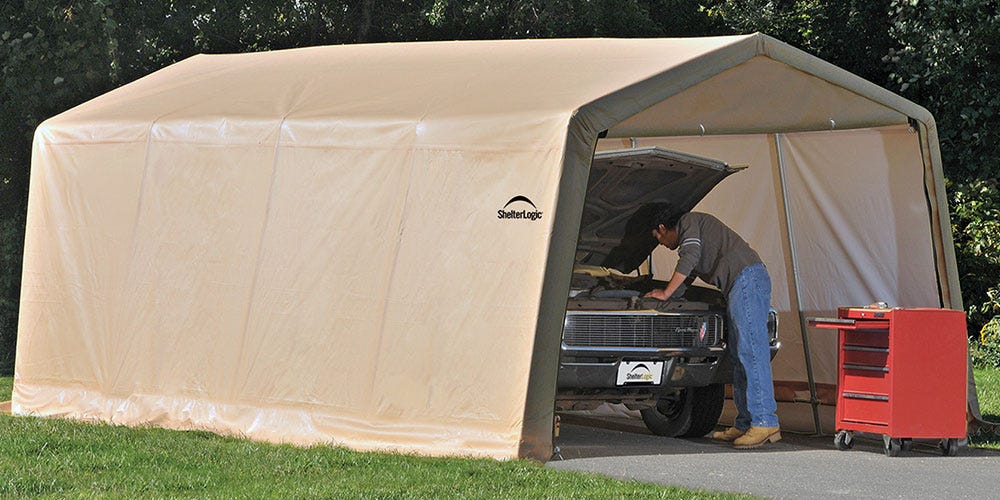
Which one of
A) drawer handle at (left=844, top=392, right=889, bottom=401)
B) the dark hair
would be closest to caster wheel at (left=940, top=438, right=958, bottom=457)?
drawer handle at (left=844, top=392, right=889, bottom=401)

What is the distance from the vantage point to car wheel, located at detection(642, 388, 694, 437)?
11.3 metres

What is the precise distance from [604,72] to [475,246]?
150 centimetres

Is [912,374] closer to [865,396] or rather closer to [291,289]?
[865,396]

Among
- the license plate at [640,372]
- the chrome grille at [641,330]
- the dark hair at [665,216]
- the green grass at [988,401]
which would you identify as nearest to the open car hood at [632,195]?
the dark hair at [665,216]

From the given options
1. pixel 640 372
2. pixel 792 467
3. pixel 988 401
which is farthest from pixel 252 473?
pixel 988 401

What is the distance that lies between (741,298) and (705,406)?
1080 millimetres

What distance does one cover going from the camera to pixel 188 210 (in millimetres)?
11023

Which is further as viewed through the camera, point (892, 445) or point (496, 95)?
point (892, 445)

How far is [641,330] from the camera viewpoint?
33.7 feet

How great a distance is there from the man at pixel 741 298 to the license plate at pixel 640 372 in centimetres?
52

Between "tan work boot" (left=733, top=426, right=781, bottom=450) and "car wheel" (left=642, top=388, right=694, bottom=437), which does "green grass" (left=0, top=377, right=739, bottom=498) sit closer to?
"tan work boot" (left=733, top=426, right=781, bottom=450)

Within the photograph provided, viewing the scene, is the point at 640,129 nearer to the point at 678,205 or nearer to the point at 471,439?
the point at 678,205

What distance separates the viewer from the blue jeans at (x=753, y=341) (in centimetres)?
1055

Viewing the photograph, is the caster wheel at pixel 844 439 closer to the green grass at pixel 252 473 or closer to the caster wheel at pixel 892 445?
the caster wheel at pixel 892 445
